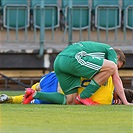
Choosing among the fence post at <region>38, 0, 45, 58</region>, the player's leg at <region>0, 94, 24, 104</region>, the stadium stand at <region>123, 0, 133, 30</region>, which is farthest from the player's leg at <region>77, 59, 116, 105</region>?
the stadium stand at <region>123, 0, 133, 30</region>

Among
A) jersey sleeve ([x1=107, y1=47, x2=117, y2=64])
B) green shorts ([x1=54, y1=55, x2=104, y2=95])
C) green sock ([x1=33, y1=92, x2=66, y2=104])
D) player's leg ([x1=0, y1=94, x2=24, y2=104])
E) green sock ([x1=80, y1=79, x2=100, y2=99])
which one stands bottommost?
player's leg ([x1=0, y1=94, x2=24, y2=104])

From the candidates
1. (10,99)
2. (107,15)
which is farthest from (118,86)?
(107,15)

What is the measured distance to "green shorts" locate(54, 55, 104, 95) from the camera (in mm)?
11539

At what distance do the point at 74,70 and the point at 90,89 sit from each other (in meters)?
0.34

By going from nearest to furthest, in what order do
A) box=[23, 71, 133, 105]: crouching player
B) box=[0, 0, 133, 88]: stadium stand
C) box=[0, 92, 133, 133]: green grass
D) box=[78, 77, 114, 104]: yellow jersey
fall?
box=[0, 92, 133, 133]: green grass, box=[23, 71, 133, 105]: crouching player, box=[78, 77, 114, 104]: yellow jersey, box=[0, 0, 133, 88]: stadium stand

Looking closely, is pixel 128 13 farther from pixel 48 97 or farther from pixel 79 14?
pixel 48 97

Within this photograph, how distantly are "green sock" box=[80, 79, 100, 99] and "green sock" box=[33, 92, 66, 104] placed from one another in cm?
31

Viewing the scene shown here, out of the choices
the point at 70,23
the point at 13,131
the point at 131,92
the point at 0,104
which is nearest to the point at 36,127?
the point at 13,131

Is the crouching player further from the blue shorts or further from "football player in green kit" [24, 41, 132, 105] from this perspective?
the blue shorts

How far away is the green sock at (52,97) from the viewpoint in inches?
457

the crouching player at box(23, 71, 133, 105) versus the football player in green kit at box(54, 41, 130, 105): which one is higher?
the football player in green kit at box(54, 41, 130, 105)

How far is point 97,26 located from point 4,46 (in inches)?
83.6

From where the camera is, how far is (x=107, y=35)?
19.1 m

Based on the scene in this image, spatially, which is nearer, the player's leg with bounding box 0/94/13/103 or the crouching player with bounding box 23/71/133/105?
the crouching player with bounding box 23/71/133/105
